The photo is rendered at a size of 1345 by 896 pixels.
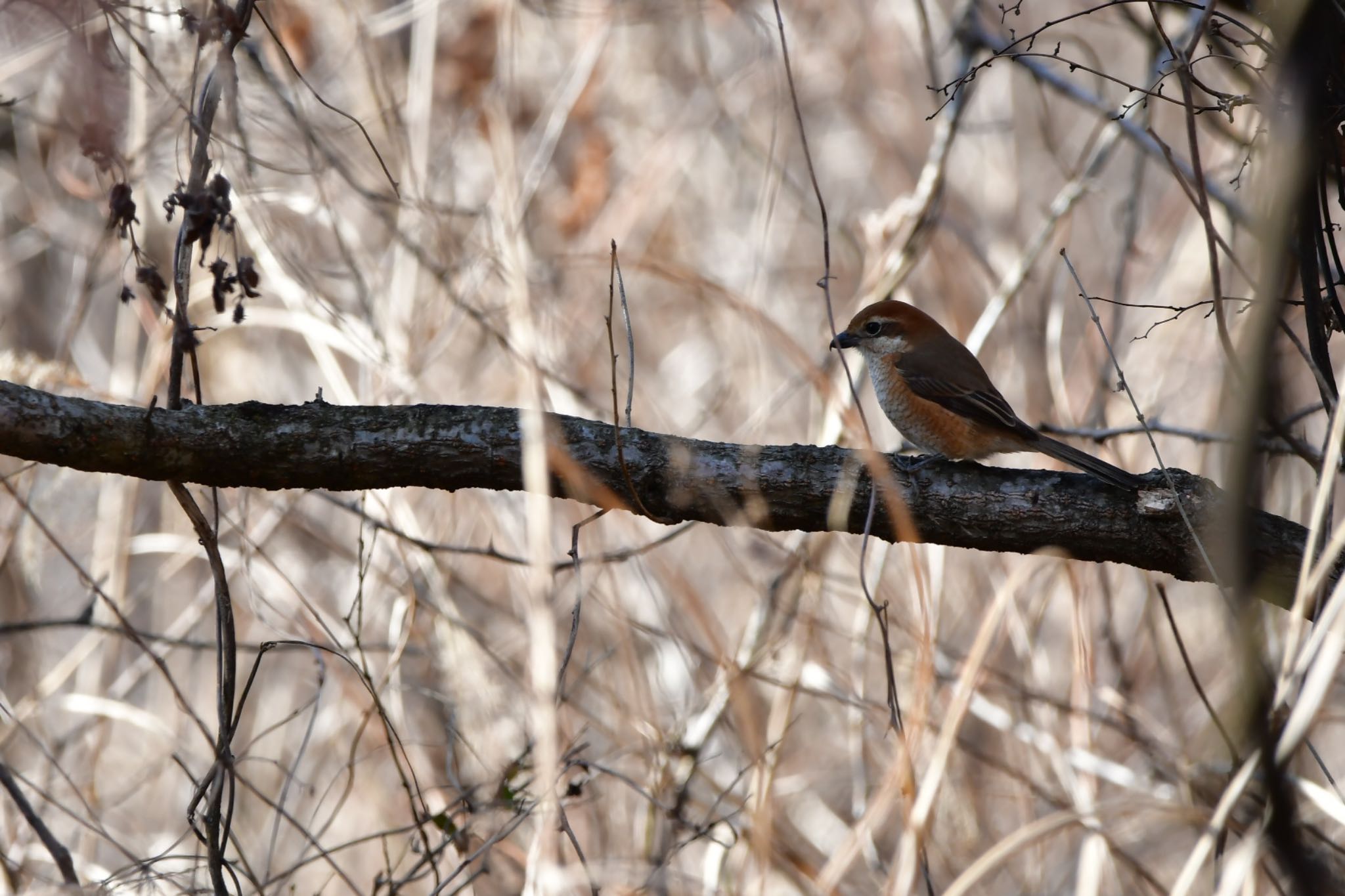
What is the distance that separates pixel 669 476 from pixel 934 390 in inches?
60.6

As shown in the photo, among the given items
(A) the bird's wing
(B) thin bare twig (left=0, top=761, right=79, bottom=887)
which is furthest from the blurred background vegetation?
(A) the bird's wing

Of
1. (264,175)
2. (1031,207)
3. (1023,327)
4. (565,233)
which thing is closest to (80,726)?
(264,175)

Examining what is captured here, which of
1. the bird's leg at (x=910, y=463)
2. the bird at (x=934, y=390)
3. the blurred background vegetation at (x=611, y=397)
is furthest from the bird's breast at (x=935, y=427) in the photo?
the bird's leg at (x=910, y=463)

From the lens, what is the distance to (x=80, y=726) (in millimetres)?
4859

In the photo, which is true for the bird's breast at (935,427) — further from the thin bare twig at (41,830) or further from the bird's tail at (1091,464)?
the thin bare twig at (41,830)

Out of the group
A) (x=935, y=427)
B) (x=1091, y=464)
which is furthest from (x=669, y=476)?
(x=935, y=427)

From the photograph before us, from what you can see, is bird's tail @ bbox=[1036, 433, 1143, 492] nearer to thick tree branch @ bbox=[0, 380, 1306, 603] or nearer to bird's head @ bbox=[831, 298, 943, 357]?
thick tree branch @ bbox=[0, 380, 1306, 603]

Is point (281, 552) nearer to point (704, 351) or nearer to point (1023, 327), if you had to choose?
point (704, 351)

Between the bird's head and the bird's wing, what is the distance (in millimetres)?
89

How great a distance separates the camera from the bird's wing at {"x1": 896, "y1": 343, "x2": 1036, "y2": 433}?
3.72m

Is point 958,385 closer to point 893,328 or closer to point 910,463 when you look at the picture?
point 893,328

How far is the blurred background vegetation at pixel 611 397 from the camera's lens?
382cm

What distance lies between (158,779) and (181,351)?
4.20 metres

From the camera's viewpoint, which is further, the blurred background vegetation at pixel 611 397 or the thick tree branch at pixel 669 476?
the blurred background vegetation at pixel 611 397
